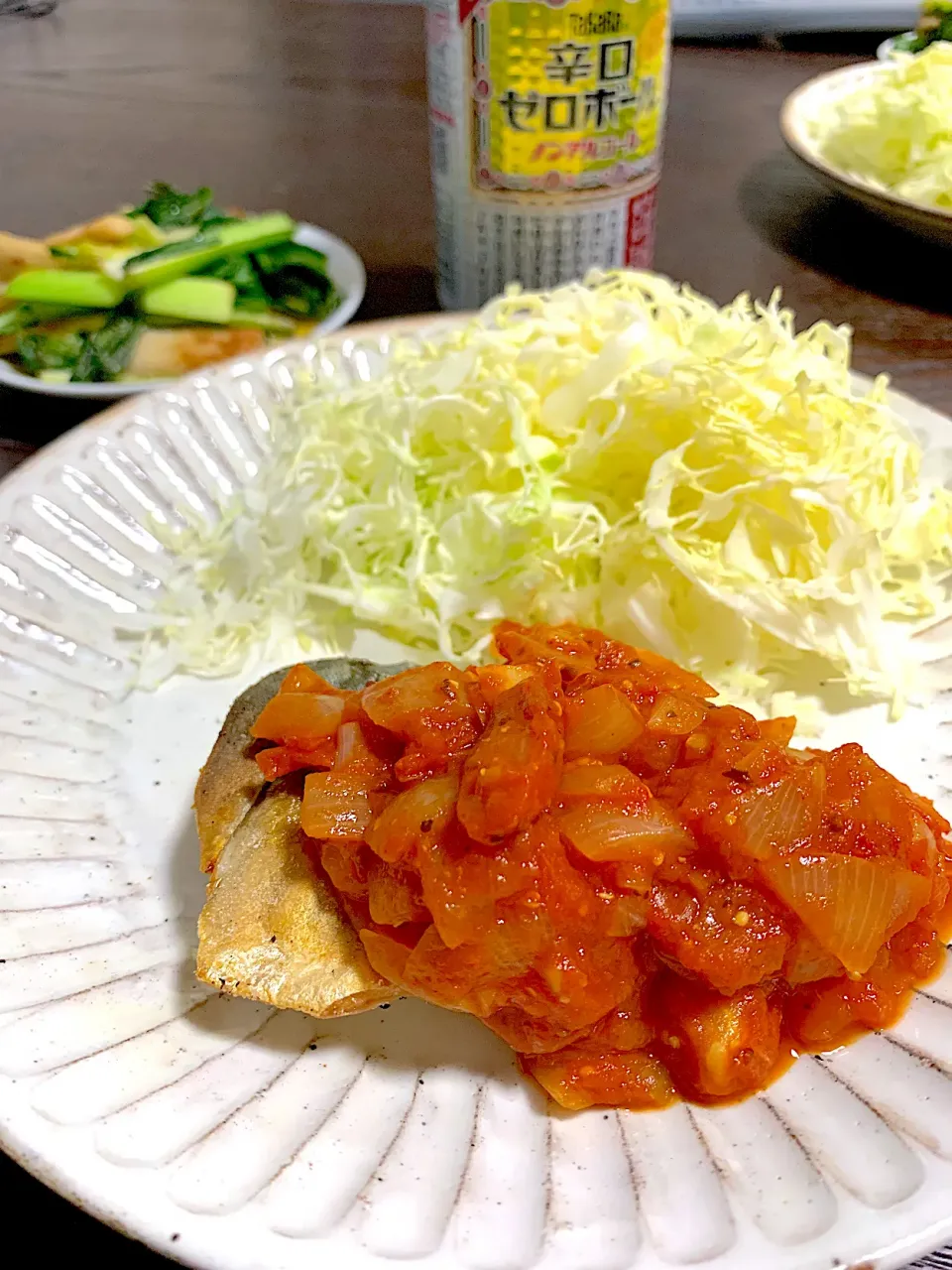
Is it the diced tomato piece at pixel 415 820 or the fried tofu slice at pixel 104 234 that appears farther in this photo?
the fried tofu slice at pixel 104 234

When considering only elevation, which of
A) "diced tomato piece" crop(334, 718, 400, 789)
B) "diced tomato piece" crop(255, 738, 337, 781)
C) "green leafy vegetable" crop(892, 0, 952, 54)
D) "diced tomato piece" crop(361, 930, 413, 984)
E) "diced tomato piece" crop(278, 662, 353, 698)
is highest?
"green leafy vegetable" crop(892, 0, 952, 54)

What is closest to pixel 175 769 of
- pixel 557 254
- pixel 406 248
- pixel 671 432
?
pixel 671 432

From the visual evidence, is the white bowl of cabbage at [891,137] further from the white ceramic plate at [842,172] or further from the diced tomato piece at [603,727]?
the diced tomato piece at [603,727]

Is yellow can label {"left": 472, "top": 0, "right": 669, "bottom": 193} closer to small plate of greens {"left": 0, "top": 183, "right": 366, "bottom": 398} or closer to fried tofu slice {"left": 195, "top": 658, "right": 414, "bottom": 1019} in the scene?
small plate of greens {"left": 0, "top": 183, "right": 366, "bottom": 398}

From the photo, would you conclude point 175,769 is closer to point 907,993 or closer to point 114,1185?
point 114,1185

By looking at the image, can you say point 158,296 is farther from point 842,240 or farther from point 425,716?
point 842,240

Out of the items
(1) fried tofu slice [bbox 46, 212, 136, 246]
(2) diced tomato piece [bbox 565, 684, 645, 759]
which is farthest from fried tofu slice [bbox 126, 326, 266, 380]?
(2) diced tomato piece [bbox 565, 684, 645, 759]

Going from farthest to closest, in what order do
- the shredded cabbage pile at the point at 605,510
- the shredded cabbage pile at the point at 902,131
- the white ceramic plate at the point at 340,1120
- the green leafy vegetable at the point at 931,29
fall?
the green leafy vegetable at the point at 931,29 → the shredded cabbage pile at the point at 902,131 → the shredded cabbage pile at the point at 605,510 → the white ceramic plate at the point at 340,1120

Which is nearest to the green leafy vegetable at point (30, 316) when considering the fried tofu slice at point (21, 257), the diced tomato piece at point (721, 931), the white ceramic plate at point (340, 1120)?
the fried tofu slice at point (21, 257)
